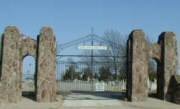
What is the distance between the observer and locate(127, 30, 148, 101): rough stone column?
3378 cm

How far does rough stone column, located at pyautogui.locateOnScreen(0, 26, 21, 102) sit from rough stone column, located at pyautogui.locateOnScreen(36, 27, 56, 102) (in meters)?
1.52

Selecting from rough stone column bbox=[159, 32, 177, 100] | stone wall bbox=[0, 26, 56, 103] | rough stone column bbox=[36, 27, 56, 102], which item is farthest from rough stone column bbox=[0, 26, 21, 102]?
rough stone column bbox=[159, 32, 177, 100]

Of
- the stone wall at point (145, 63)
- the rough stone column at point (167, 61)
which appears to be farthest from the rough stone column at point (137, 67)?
the rough stone column at point (167, 61)

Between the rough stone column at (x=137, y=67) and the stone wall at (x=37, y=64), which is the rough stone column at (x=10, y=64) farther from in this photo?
the rough stone column at (x=137, y=67)

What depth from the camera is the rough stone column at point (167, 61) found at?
1348 inches

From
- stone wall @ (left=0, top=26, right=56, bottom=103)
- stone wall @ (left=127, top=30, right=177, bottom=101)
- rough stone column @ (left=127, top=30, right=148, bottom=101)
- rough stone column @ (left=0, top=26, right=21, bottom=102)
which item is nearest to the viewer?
rough stone column @ (left=0, top=26, right=21, bottom=102)

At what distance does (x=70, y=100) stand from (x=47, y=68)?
2989 millimetres

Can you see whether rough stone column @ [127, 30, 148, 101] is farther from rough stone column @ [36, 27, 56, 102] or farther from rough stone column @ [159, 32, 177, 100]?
rough stone column @ [36, 27, 56, 102]

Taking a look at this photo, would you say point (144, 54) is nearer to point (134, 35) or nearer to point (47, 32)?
point (134, 35)

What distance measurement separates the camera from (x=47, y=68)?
33375mm

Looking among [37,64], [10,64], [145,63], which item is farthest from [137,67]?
[10,64]

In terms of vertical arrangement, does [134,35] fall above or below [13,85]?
above

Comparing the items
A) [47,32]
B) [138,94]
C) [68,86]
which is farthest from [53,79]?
[68,86]

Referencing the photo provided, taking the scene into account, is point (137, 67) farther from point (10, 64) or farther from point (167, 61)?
point (10, 64)
